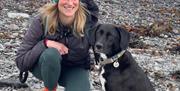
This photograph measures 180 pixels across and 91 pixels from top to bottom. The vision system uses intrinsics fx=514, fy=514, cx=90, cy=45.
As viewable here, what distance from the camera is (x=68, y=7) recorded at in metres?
6.35

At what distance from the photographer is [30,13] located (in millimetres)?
13906

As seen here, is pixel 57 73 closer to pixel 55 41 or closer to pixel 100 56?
pixel 55 41

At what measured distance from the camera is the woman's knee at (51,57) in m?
6.30

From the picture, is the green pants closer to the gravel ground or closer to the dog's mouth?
the dog's mouth

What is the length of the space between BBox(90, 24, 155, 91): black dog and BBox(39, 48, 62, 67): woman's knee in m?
0.50

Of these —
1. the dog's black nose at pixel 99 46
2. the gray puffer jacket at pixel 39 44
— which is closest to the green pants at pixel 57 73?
the gray puffer jacket at pixel 39 44

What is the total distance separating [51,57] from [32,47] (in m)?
0.30

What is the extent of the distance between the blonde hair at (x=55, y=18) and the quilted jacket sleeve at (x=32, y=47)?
0.12 m

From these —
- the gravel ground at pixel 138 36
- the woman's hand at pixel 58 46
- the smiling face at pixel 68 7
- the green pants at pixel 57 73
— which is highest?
the smiling face at pixel 68 7

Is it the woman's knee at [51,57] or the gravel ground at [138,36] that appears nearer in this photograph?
the woman's knee at [51,57]

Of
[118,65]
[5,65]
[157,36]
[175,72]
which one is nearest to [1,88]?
[5,65]

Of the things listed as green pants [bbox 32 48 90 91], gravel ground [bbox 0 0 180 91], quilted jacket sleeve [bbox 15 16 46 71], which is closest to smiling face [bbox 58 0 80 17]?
quilted jacket sleeve [bbox 15 16 46 71]

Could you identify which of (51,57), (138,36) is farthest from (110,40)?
(138,36)

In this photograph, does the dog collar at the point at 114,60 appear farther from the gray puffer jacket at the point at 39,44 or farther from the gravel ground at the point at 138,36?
the gravel ground at the point at 138,36
